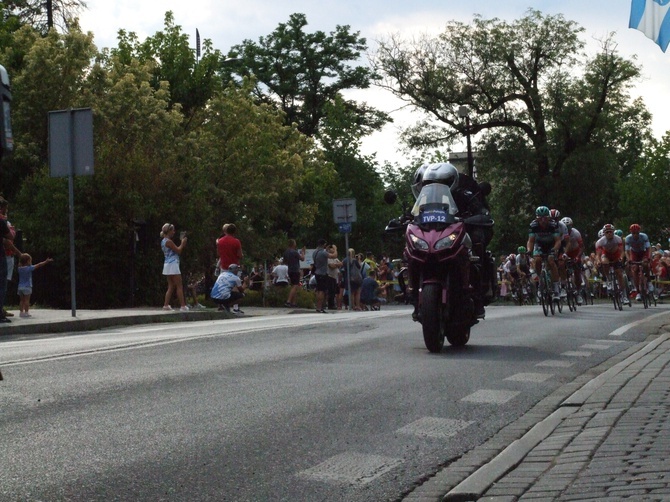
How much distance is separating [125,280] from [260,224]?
2404 centimetres

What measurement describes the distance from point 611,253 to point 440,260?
12.7m

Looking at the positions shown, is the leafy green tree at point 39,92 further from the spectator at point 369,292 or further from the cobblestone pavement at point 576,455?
the cobblestone pavement at point 576,455

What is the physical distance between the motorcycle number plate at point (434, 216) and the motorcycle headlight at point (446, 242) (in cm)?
19

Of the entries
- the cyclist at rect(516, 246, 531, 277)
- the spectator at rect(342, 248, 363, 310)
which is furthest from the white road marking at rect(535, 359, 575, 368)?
the cyclist at rect(516, 246, 531, 277)

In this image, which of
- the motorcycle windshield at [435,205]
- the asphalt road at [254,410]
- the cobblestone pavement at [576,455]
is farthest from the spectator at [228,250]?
the cobblestone pavement at [576,455]

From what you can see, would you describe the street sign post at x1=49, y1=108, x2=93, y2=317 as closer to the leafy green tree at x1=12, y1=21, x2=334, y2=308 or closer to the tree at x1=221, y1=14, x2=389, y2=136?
the leafy green tree at x1=12, y1=21, x2=334, y2=308

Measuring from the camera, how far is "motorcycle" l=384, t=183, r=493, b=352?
470 inches

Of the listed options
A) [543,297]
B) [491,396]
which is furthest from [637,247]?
[491,396]

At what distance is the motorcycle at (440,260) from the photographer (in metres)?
11.9

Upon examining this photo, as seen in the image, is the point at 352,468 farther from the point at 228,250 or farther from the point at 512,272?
the point at 512,272

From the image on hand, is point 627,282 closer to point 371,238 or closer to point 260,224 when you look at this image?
point 260,224

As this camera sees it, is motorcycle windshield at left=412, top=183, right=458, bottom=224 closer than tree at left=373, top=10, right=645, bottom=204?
Yes

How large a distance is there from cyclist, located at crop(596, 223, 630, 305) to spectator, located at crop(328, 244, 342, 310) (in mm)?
8800

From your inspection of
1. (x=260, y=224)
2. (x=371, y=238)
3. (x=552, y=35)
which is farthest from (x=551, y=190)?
(x=371, y=238)
